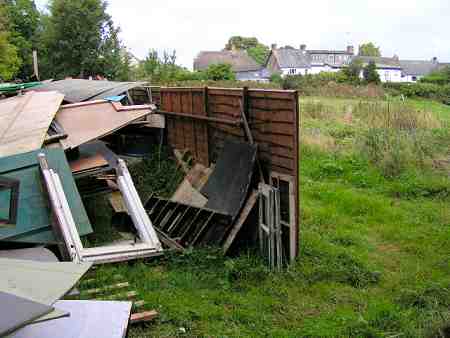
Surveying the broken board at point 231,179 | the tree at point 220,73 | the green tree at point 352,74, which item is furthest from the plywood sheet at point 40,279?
the green tree at point 352,74

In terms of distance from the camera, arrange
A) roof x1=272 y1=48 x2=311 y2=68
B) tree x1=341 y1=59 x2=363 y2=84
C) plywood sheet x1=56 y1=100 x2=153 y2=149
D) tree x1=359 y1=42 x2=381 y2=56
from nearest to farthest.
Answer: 1. plywood sheet x1=56 y1=100 x2=153 y2=149
2. tree x1=341 y1=59 x2=363 y2=84
3. roof x1=272 y1=48 x2=311 y2=68
4. tree x1=359 y1=42 x2=381 y2=56

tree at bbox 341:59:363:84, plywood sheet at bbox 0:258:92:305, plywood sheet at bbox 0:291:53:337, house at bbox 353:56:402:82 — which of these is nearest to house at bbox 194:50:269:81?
house at bbox 353:56:402:82

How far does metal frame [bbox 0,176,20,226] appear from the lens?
4.95 m

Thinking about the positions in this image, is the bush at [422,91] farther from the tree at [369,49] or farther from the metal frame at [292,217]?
the tree at [369,49]

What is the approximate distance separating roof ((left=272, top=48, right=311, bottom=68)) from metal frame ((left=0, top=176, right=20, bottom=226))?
2546 inches

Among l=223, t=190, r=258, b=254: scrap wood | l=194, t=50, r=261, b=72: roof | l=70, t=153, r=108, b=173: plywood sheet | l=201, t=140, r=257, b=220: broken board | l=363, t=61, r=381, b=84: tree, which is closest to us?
l=223, t=190, r=258, b=254: scrap wood

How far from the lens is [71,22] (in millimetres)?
29562

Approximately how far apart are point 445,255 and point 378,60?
7902 cm

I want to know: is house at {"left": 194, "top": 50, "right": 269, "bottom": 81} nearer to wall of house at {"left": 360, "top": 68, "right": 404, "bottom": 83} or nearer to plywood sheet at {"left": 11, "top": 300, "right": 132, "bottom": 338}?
wall of house at {"left": 360, "top": 68, "right": 404, "bottom": 83}

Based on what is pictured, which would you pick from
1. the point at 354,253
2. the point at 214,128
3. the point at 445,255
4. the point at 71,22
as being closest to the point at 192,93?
the point at 214,128

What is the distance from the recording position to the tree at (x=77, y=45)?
96.2 ft

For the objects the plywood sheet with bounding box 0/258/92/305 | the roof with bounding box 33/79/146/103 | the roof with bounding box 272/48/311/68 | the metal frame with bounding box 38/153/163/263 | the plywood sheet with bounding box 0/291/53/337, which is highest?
the roof with bounding box 272/48/311/68

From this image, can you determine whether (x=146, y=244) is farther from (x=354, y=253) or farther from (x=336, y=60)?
(x=336, y=60)

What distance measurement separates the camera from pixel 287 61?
68.4 metres
